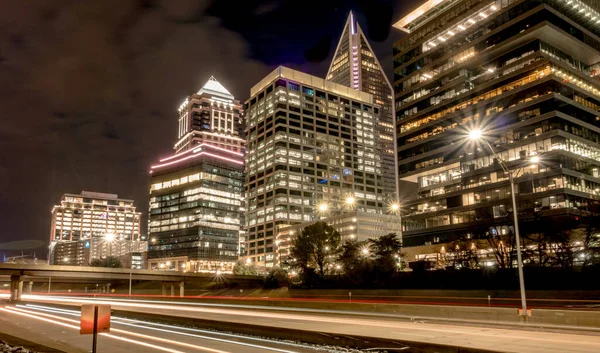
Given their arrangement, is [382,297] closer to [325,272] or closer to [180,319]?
[325,272]

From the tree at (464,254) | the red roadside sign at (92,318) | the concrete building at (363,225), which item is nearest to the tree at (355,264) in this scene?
the tree at (464,254)

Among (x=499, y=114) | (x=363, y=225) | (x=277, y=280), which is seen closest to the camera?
(x=277, y=280)

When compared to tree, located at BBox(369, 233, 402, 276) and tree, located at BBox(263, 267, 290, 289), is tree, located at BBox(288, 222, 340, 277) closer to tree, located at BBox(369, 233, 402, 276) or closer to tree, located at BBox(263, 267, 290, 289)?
tree, located at BBox(263, 267, 290, 289)

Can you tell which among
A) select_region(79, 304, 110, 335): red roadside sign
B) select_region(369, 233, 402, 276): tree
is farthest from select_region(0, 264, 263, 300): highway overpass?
select_region(79, 304, 110, 335): red roadside sign

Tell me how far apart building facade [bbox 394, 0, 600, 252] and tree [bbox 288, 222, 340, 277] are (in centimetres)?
2360

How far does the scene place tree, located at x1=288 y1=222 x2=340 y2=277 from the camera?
93875 millimetres

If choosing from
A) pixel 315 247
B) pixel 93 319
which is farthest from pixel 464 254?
pixel 93 319

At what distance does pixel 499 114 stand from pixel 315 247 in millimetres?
46756

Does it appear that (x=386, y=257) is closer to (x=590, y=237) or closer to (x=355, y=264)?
(x=355, y=264)

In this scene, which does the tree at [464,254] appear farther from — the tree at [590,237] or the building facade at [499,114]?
the tree at [590,237]

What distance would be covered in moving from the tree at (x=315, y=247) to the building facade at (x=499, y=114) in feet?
77.4

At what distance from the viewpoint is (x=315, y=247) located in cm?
9450

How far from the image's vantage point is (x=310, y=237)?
95.3 metres

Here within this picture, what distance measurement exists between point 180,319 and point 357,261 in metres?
54.5
